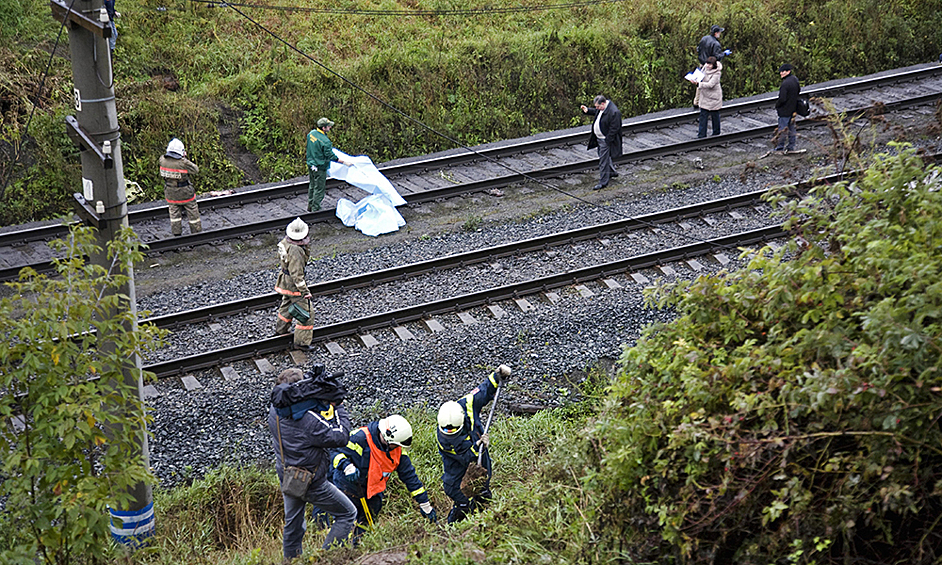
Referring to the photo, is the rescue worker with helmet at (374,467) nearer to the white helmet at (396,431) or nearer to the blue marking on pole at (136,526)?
the white helmet at (396,431)

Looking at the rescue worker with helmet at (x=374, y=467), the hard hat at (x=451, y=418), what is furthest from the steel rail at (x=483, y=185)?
the hard hat at (x=451, y=418)

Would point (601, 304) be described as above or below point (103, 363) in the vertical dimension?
below

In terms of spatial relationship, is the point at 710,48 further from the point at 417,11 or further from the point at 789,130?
the point at 417,11

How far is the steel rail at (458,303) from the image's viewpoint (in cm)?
998

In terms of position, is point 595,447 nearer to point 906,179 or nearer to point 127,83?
point 906,179

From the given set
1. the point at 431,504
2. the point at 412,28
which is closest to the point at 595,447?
the point at 431,504

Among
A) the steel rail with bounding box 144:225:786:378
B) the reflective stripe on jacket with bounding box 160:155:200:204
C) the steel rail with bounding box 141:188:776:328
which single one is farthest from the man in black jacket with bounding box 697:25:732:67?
the reflective stripe on jacket with bounding box 160:155:200:204

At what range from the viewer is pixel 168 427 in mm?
8922

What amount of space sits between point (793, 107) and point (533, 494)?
1139 cm

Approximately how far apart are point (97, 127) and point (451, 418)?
352 centimetres

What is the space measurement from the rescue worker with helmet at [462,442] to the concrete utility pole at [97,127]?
240cm

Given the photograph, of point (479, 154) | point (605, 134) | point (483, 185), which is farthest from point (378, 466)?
point (479, 154)

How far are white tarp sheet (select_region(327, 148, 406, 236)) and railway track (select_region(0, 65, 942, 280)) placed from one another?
393mm

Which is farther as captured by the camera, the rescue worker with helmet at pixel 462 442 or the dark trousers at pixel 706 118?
the dark trousers at pixel 706 118
